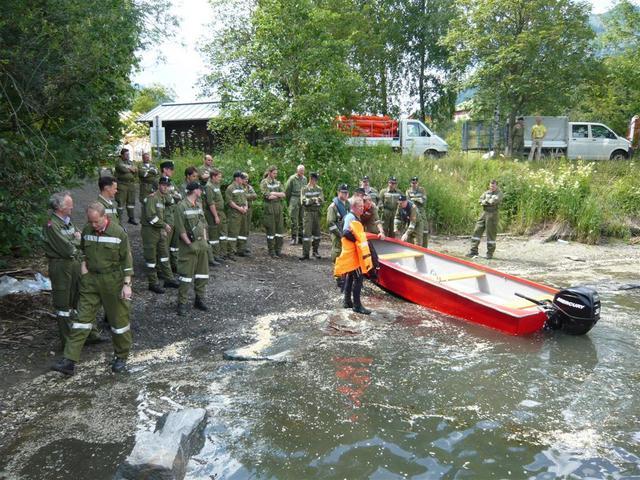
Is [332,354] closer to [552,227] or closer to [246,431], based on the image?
[246,431]

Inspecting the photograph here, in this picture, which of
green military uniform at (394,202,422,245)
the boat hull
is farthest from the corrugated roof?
the boat hull

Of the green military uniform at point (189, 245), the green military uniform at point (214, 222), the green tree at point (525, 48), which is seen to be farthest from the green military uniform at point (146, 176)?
the green tree at point (525, 48)

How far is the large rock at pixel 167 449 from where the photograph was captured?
12.9 feet

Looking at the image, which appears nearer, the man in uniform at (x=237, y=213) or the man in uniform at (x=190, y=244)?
the man in uniform at (x=190, y=244)

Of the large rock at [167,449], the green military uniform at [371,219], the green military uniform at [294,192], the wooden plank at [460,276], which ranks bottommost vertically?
the large rock at [167,449]

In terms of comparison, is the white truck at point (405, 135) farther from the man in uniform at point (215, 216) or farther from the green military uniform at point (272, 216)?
the man in uniform at point (215, 216)

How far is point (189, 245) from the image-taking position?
779 cm

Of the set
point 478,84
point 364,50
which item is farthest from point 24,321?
point 364,50

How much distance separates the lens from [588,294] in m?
7.26

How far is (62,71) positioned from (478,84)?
58.3ft

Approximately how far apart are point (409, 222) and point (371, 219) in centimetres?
145

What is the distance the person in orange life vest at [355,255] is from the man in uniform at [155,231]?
287 centimetres

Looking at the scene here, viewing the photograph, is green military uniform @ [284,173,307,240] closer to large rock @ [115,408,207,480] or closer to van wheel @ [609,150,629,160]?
large rock @ [115,408,207,480]

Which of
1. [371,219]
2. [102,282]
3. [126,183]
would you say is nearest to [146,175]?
[126,183]
